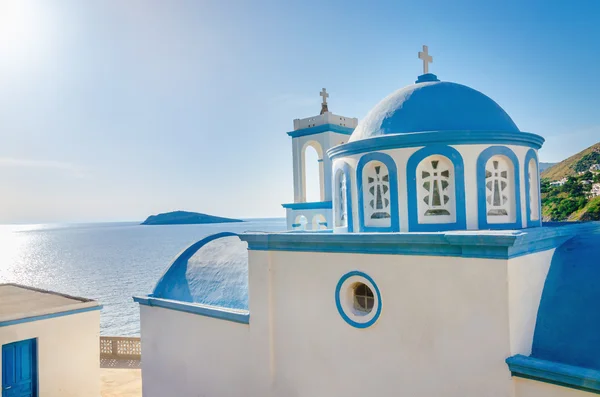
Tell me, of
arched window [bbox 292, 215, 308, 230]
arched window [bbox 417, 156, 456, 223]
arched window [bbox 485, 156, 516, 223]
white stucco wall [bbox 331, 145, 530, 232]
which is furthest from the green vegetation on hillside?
arched window [bbox 417, 156, 456, 223]

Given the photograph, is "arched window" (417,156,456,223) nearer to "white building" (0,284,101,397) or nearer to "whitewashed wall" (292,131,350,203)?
"whitewashed wall" (292,131,350,203)

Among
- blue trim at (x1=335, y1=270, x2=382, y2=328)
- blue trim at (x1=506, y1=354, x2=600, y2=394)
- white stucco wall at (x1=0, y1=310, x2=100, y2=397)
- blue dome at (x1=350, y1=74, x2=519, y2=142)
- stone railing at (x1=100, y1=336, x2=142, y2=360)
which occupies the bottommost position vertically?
stone railing at (x1=100, y1=336, x2=142, y2=360)

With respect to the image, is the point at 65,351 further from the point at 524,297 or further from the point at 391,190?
the point at 524,297

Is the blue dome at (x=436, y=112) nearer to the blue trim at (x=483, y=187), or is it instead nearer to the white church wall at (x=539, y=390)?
the blue trim at (x=483, y=187)

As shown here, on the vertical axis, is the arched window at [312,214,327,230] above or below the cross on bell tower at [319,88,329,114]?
below

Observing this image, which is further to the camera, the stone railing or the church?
the stone railing

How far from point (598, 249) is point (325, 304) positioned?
3694mm

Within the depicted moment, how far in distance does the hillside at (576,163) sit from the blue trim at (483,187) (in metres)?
30.2

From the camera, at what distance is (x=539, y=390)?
199 inches

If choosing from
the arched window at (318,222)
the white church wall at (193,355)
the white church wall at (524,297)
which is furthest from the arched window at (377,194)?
the arched window at (318,222)

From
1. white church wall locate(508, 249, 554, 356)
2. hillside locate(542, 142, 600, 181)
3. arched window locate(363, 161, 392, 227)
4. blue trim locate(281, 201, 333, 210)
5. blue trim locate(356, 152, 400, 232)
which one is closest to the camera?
white church wall locate(508, 249, 554, 356)

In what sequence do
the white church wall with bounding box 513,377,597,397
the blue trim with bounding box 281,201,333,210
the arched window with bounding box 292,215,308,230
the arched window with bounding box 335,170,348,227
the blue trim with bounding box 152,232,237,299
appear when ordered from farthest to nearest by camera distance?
1. the arched window with bounding box 292,215,308,230
2. the blue trim with bounding box 281,201,333,210
3. the blue trim with bounding box 152,232,237,299
4. the arched window with bounding box 335,170,348,227
5. the white church wall with bounding box 513,377,597,397

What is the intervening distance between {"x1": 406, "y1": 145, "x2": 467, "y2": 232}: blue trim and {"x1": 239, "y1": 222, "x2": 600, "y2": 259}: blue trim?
83 cm

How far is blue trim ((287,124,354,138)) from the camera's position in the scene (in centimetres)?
1379
